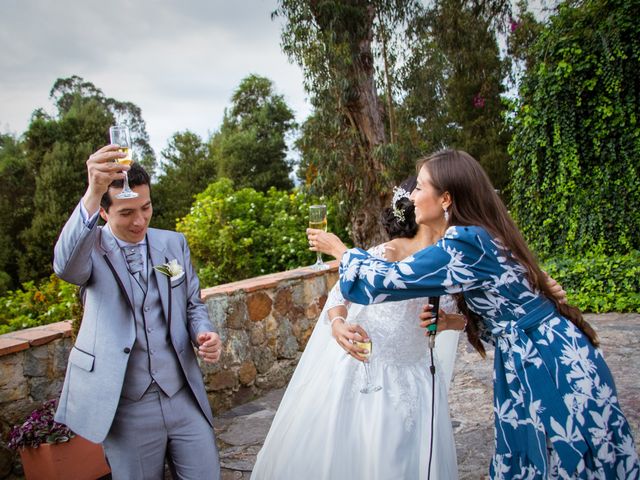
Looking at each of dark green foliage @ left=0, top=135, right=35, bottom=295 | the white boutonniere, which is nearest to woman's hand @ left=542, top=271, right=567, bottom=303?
the white boutonniere

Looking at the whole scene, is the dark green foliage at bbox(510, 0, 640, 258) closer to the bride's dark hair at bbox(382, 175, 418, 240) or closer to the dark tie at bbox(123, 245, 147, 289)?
the bride's dark hair at bbox(382, 175, 418, 240)

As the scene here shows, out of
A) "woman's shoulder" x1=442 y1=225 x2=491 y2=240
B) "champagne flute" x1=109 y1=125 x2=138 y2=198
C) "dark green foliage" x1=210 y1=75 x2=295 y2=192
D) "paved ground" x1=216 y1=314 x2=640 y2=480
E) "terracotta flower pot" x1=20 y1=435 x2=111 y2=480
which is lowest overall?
"paved ground" x1=216 y1=314 x2=640 y2=480

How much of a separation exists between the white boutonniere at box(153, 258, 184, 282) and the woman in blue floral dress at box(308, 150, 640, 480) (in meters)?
0.84

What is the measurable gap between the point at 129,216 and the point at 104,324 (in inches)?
19.7

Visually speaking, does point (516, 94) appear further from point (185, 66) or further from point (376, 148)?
point (185, 66)

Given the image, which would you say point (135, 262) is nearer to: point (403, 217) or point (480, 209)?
point (403, 217)

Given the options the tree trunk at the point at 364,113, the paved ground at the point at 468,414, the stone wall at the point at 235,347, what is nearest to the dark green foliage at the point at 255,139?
the tree trunk at the point at 364,113

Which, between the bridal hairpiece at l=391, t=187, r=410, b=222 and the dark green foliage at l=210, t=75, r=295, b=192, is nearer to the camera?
the bridal hairpiece at l=391, t=187, r=410, b=222

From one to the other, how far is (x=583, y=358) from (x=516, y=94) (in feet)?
30.7

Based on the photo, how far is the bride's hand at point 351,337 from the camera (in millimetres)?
2227

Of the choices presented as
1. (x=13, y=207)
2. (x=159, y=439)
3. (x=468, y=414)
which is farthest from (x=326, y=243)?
(x=13, y=207)

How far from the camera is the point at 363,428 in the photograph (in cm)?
226

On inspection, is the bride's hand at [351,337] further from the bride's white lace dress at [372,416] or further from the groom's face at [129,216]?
the groom's face at [129,216]

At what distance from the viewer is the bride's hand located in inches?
87.7
